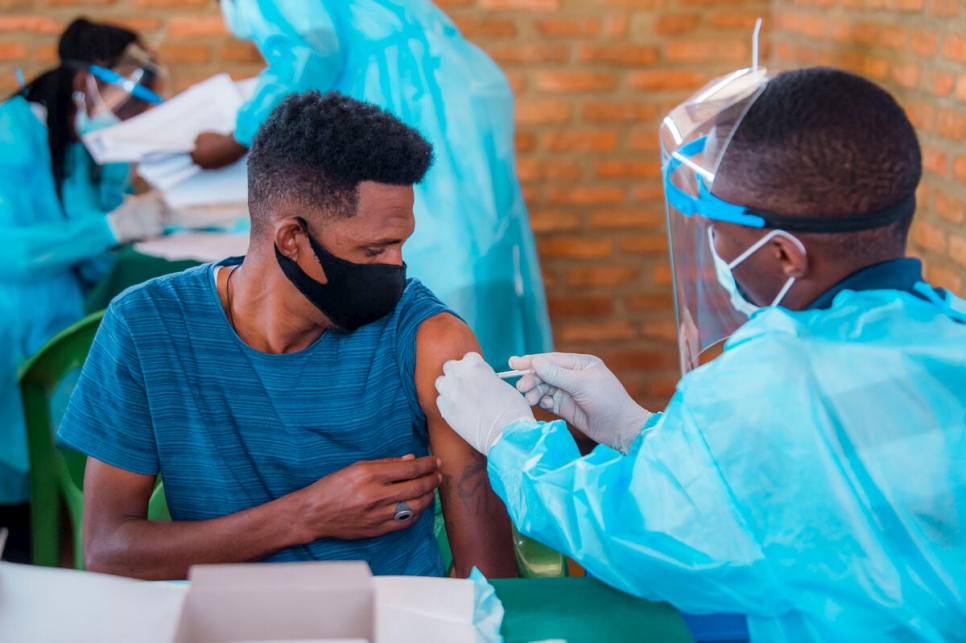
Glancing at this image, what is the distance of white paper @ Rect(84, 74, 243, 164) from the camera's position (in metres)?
2.32

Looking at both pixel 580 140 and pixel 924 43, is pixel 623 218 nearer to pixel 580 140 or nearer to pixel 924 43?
pixel 580 140

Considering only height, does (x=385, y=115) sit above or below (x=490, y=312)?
above

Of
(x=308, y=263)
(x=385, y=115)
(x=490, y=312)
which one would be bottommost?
(x=490, y=312)

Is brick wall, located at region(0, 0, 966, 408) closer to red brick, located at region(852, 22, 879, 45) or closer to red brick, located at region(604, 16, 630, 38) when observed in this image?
red brick, located at region(604, 16, 630, 38)

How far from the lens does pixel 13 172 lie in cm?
217

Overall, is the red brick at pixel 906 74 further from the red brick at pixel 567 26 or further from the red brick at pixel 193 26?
the red brick at pixel 193 26

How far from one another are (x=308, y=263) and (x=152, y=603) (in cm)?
57

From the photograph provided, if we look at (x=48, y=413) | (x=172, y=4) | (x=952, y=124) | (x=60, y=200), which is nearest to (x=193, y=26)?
(x=172, y=4)

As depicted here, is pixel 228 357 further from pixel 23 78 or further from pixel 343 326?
pixel 23 78

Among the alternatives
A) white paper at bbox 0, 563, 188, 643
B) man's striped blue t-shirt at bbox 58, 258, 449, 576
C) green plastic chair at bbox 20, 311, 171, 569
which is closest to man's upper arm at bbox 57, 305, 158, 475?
man's striped blue t-shirt at bbox 58, 258, 449, 576

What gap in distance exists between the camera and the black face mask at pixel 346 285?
4.10ft

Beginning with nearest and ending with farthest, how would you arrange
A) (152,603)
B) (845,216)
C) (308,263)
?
(152,603) < (845,216) < (308,263)

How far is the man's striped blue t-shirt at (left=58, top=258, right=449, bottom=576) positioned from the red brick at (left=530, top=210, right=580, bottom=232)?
1.60m

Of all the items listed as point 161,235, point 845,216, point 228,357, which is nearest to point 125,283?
point 161,235
